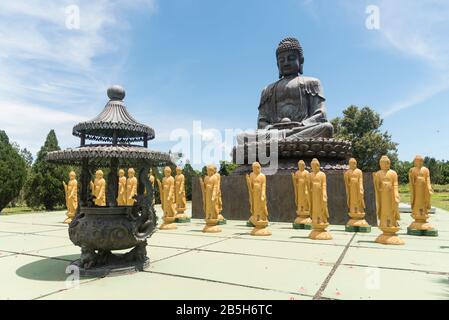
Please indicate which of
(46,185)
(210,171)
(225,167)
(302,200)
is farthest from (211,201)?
(225,167)

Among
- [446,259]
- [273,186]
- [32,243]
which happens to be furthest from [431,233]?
[32,243]

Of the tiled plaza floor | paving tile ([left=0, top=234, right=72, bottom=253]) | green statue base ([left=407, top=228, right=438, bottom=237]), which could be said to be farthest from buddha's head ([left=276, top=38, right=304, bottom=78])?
paving tile ([left=0, top=234, right=72, bottom=253])

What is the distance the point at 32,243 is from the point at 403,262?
6.06m

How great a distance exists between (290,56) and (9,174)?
42.4ft

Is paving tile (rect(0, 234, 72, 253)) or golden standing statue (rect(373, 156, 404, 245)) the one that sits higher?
golden standing statue (rect(373, 156, 404, 245))

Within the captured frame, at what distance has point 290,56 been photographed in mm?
11898

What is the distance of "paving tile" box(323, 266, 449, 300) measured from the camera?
3.10 metres

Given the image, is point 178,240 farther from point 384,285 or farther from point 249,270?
point 384,285

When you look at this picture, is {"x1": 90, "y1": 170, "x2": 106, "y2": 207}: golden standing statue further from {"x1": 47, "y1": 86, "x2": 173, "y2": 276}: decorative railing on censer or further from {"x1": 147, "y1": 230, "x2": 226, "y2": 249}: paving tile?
{"x1": 47, "y1": 86, "x2": 173, "y2": 276}: decorative railing on censer

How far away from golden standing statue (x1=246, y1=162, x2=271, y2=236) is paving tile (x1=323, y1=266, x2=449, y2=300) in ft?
9.72

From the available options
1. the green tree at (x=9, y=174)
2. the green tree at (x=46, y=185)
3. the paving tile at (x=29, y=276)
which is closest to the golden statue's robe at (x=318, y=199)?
the paving tile at (x=29, y=276)

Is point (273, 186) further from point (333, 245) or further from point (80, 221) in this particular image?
point (80, 221)

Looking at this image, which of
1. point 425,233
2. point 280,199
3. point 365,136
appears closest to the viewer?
point 425,233
